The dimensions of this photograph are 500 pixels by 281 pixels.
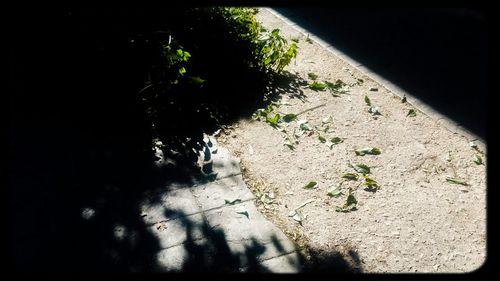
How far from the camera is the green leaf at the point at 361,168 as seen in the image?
4309mm

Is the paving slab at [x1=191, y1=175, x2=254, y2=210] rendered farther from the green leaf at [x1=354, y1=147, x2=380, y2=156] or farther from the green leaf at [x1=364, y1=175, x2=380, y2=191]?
the green leaf at [x1=354, y1=147, x2=380, y2=156]

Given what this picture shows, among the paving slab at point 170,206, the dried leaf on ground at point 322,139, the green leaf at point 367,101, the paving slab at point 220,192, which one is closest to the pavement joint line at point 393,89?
the green leaf at point 367,101

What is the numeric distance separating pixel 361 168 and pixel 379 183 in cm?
30

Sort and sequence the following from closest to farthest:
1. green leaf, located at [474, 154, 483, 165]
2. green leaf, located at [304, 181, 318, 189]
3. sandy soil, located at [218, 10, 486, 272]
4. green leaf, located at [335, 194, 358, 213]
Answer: sandy soil, located at [218, 10, 486, 272], green leaf, located at [335, 194, 358, 213], green leaf, located at [304, 181, 318, 189], green leaf, located at [474, 154, 483, 165]

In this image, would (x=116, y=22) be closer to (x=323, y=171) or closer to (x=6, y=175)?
(x=6, y=175)

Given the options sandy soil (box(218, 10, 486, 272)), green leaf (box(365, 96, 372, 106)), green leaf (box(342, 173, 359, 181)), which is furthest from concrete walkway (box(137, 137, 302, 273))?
green leaf (box(365, 96, 372, 106))

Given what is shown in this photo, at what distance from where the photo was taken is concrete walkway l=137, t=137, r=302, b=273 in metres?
3.17

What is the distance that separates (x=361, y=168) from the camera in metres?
4.36

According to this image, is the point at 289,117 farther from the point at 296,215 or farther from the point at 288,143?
the point at 296,215

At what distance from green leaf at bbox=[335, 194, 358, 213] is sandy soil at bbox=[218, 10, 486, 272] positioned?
45 millimetres

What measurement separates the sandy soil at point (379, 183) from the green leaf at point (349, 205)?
0.05m

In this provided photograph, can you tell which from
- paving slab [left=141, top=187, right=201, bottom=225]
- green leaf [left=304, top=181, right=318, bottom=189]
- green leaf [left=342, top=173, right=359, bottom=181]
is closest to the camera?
paving slab [left=141, top=187, right=201, bottom=225]

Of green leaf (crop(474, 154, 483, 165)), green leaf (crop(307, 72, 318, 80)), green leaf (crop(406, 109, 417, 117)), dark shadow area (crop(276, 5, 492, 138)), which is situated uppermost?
dark shadow area (crop(276, 5, 492, 138))

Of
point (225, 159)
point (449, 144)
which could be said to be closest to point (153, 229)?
point (225, 159)
